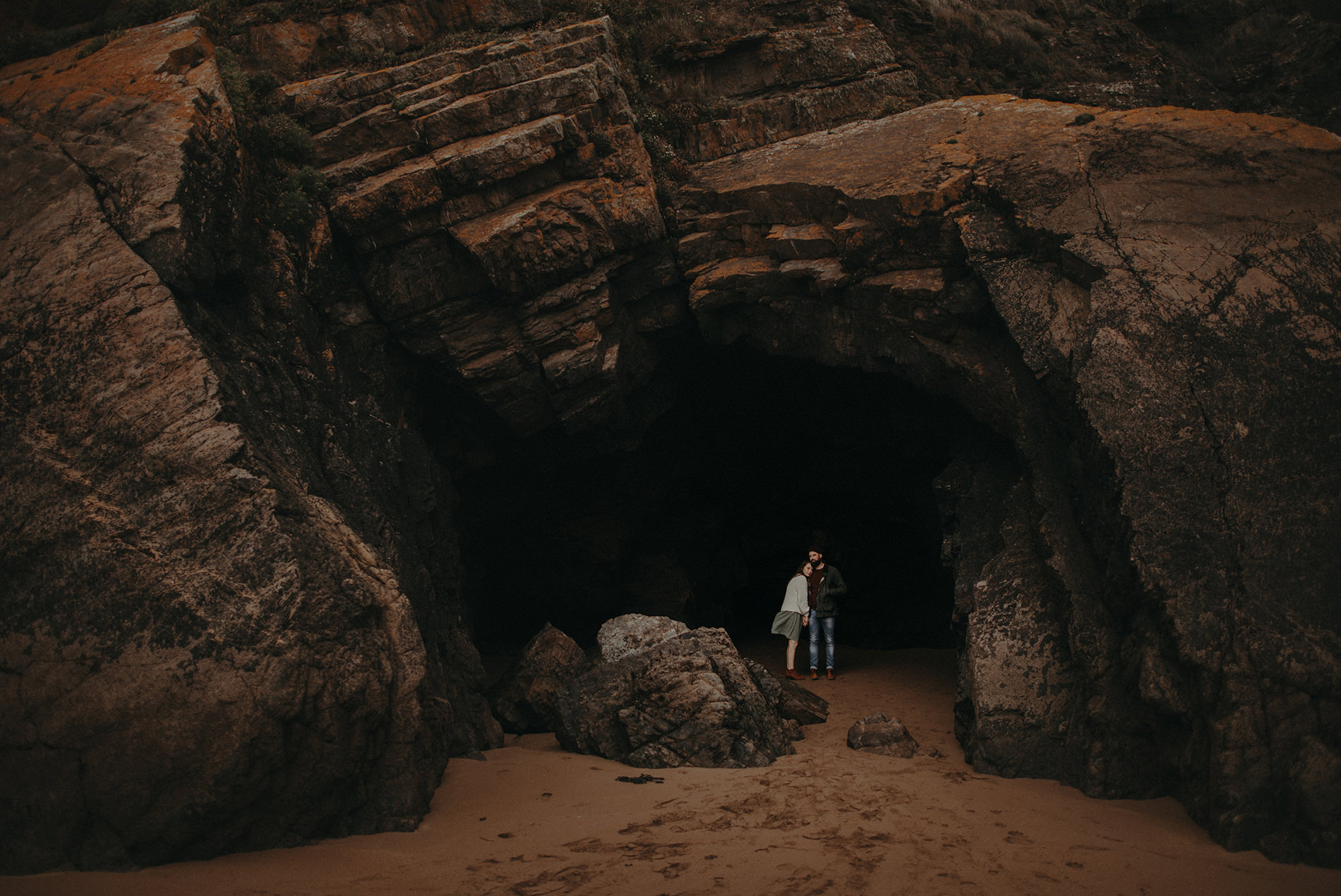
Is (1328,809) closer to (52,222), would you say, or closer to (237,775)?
(237,775)

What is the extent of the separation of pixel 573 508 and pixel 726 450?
8.93 feet

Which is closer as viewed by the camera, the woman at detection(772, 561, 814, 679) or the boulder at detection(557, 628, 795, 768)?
the boulder at detection(557, 628, 795, 768)

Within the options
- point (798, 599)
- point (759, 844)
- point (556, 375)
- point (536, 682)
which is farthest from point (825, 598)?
point (759, 844)

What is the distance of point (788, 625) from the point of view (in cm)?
999

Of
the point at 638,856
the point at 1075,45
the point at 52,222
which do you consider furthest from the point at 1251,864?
the point at 1075,45

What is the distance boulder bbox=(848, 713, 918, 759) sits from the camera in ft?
24.1

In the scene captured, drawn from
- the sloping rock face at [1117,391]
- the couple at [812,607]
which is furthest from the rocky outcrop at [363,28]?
the couple at [812,607]

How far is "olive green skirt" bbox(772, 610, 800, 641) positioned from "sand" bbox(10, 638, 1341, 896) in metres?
2.81

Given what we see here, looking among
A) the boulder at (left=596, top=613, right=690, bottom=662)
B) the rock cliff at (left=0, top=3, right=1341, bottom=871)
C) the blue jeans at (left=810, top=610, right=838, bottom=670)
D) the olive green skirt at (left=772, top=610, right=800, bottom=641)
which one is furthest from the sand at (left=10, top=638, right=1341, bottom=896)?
the blue jeans at (left=810, top=610, right=838, bottom=670)

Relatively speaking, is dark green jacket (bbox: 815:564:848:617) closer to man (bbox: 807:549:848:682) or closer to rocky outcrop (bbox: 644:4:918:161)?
man (bbox: 807:549:848:682)

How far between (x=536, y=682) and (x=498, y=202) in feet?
16.8

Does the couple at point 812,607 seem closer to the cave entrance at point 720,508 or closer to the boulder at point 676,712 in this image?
the cave entrance at point 720,508

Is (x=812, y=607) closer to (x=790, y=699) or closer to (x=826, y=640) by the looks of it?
(x=826, y=640)

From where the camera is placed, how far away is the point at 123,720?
513 cm
